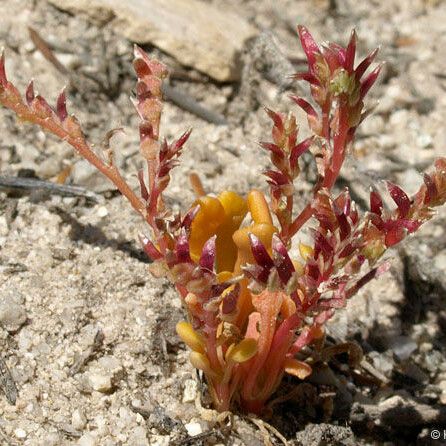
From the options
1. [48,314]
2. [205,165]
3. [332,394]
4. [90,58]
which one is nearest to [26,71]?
[90,58]

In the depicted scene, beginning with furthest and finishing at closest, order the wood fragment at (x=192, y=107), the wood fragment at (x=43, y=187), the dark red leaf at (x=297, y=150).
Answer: the wood fragment at (x=192, y=107), the wood fragment at (x=43, y=187), the dark red leaf at (x=297, y=150)

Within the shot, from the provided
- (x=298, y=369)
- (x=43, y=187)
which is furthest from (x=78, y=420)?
(x=43, y=187)

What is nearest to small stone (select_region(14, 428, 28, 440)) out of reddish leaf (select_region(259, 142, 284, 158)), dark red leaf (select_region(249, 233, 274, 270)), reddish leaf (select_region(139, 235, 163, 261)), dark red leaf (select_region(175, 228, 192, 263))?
reddish leaf (select_region(139, 235, 163, 261))

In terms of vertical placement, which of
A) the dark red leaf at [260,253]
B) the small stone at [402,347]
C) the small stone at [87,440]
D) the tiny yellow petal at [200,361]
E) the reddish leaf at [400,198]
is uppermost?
the reddish leaf at [400,198]

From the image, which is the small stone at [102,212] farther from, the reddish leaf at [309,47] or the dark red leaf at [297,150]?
the reddish leaf at [309,47]

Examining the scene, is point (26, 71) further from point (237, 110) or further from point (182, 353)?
point (182, 353)

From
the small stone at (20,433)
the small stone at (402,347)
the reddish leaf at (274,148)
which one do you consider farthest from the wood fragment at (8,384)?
the small stone at (402,347)
